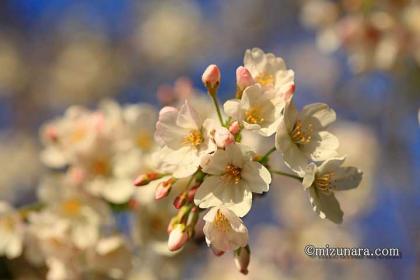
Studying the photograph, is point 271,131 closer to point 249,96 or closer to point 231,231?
point 249,96

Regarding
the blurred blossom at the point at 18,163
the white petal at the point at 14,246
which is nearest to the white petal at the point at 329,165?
the white petal at the point at 14,246

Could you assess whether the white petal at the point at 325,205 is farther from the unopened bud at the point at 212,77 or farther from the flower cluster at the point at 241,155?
the unopened bud at the point at 212,77

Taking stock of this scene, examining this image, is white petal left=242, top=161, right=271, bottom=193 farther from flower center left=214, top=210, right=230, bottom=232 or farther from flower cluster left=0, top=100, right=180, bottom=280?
flower cluster left=0, top=100, right=180, bottom=280

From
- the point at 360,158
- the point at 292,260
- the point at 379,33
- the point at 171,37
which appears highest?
the point at 379,33

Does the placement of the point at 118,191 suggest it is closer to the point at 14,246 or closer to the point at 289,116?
the point at 14,246

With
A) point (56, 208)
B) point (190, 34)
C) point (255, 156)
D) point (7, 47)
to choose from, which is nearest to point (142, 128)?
point (56, 208)

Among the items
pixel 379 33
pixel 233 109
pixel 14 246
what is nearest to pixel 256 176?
pixel 233 109
